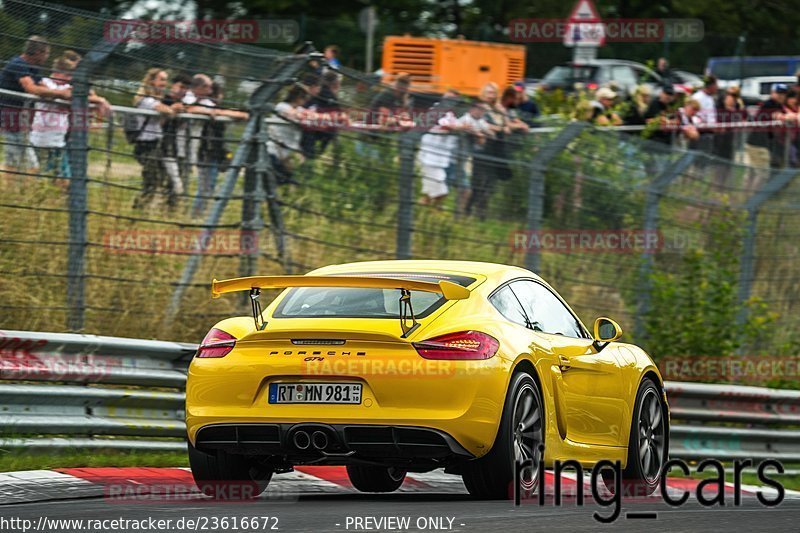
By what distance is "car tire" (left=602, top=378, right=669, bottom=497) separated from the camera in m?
10.2

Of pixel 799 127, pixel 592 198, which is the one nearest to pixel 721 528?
pixel 592 198

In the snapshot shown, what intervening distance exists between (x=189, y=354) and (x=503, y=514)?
3870 millimetres

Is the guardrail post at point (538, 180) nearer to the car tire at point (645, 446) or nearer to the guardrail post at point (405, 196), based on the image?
the guardrail post at point (405, 196)

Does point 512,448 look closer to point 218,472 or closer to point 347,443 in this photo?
point 347,443

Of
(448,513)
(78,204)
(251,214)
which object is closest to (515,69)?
(251,214)

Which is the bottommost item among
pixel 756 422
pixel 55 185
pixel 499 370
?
pixel 756 422

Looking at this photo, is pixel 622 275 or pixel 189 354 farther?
A: pixel 622 275

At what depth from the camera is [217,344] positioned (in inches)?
336

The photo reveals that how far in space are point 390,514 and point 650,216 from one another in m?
10.4

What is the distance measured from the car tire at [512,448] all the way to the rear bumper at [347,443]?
15 cm

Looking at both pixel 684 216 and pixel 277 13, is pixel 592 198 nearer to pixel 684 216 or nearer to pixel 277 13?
pixel 684 216

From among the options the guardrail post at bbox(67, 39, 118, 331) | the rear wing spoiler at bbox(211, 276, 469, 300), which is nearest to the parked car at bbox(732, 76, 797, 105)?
the guardrail post at bbox(67, 39, 118, 331)

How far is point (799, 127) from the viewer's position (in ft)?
70.1

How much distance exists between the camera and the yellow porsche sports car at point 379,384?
8117 mm
